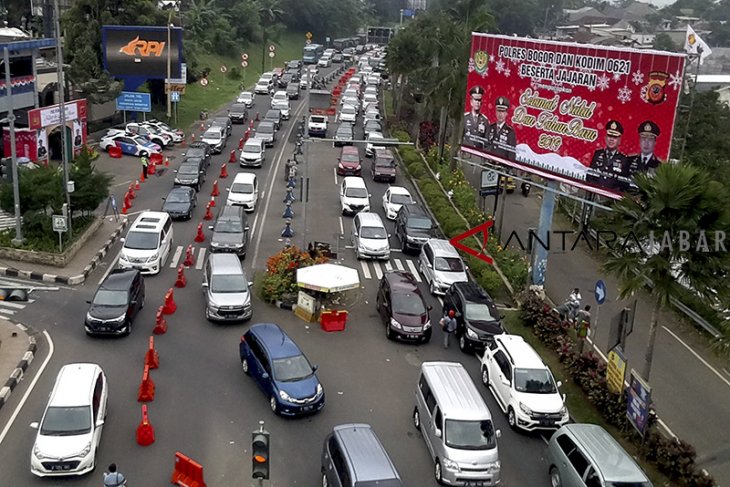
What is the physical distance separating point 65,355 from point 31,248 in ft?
29.3

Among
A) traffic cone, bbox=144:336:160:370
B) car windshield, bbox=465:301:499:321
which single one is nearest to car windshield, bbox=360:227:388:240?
car windshield, bbox=465:301:499:321

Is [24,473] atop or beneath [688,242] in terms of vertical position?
beneath

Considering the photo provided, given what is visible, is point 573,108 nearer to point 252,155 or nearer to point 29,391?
point 29,391

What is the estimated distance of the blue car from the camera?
1859 cm

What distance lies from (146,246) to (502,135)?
1438 centimetres

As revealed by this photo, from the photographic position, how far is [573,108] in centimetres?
2502

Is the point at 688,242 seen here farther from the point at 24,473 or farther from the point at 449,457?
the point at 24,473

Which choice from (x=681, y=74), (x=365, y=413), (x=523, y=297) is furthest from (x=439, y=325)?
(x=681, y=74)

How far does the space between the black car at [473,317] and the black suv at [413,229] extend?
7.14 m

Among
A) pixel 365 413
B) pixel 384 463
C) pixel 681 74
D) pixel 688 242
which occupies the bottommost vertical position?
pixel 365 413

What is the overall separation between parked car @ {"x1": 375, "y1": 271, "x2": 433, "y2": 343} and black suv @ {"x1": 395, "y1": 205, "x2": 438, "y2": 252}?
690 centimetres

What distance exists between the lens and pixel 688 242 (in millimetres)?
17219

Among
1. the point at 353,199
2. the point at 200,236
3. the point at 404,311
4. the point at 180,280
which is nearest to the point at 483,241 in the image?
the point at 353,199

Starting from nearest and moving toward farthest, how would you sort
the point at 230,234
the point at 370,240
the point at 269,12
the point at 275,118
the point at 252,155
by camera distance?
the point at 230,234, the point at 370,240, the point at 252,155, the point at 275,118, the point at 269,12
